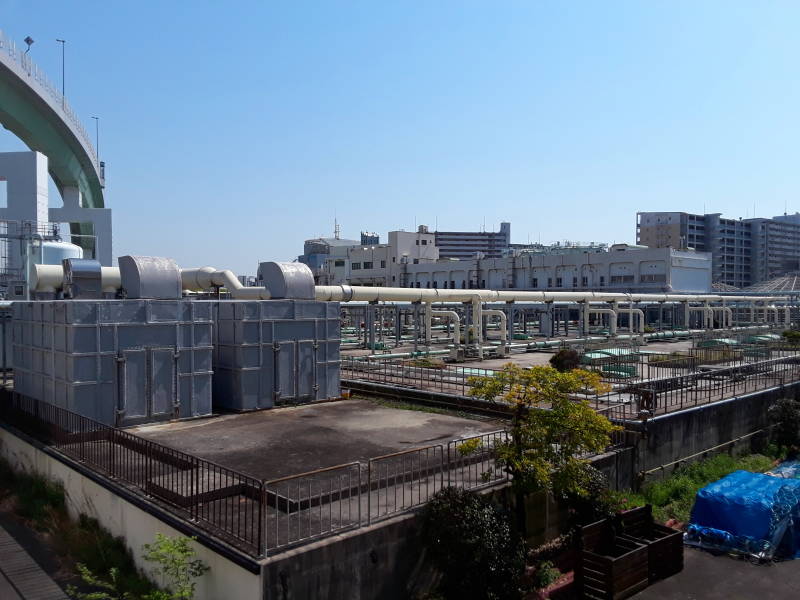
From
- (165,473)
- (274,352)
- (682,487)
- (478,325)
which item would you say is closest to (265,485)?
(165,473)

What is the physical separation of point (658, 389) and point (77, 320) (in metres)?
17.4

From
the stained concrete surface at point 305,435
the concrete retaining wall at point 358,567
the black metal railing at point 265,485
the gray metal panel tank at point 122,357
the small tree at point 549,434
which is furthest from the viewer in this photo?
the gray metal panel tank at point 122,357

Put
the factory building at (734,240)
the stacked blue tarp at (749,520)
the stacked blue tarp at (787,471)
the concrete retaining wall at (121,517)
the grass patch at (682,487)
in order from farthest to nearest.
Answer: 1. the factory building at (734,240)
2. the stacked blue tarp at (787,471)
3. the grass patch at (682,487)
4. the stacked blue tarp at (749,520)
5. the concrete retaining wall at (121,517)

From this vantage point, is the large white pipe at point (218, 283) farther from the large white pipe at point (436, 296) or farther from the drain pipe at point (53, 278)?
the large white pipe at point (436, 296)

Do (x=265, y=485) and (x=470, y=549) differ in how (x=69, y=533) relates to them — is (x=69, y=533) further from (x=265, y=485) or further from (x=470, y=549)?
(x=470, y=549)

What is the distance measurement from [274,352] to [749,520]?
13664 millimetres

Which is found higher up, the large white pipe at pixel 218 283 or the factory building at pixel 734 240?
the factory building at pixel 734 240

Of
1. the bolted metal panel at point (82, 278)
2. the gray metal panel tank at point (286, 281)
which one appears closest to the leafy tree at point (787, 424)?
the gray metal panel tank at point (286, 281)

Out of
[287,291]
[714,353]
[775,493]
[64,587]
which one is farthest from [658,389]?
[64,587]

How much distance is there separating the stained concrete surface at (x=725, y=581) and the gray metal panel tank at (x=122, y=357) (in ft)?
42.6

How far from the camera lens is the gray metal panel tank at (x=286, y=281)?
70.2ft

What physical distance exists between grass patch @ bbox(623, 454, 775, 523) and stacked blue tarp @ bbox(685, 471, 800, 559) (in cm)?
124

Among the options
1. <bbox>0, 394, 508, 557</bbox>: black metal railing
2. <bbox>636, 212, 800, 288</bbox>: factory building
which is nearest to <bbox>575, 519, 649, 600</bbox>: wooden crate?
<bbox>0, 394, 508, 557</bbox>: black metal railing

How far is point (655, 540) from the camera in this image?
12617mm
